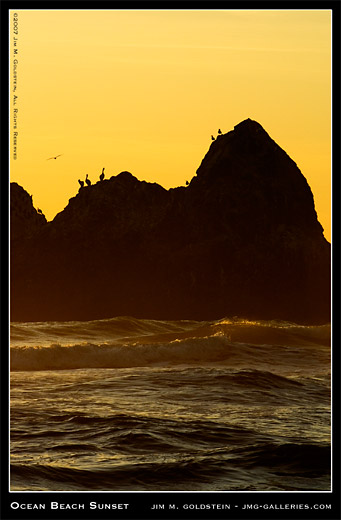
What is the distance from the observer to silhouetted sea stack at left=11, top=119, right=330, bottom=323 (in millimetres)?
79250

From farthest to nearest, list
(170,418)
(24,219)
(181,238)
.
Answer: (24,219), (181,238), (170,418)

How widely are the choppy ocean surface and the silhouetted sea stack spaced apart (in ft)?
161

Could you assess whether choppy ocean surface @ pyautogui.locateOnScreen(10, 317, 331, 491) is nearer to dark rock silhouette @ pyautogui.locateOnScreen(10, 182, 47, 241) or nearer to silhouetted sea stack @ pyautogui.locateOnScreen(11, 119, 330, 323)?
silhouetted sea stack @ pyautogui.locateOnScreen(11, 119, 330, 323)

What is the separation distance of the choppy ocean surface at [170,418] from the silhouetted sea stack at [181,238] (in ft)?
161

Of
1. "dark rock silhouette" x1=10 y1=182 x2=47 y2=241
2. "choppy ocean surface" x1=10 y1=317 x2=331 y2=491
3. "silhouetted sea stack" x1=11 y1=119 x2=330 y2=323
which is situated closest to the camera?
"choppy ocean surface" x1=10 y1=317 x2=331 y2=491

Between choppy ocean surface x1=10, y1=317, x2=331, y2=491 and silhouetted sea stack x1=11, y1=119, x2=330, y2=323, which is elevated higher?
silhouetted sea stack x1=11, y1=119, x2=330, y2=323

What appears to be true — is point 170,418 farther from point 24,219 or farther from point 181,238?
point 24,219

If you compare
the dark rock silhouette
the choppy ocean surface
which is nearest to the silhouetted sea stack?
the dark rock silhouette

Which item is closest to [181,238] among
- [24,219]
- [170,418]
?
[24,219]

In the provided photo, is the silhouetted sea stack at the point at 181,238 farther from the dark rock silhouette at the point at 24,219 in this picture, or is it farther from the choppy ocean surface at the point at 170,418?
the choppy ocean surface at the point at 170,418

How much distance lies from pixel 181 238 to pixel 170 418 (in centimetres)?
6671

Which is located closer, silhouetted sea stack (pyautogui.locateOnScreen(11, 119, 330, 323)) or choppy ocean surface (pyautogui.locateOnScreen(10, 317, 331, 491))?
choppy ocean surface (pyautogui.locateOnScreen(10, 317, 331, 491))

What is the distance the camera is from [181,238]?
82.9 metres

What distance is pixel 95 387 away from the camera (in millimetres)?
20891
